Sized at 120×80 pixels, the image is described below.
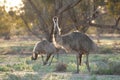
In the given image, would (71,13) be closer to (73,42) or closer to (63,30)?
(63,30)

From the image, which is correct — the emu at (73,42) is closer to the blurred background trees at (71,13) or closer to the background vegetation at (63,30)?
the background vegetation at (63,30)

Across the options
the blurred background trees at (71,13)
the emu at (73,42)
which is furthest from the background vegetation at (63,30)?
the emu at (73,42)

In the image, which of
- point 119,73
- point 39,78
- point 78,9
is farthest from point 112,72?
point 78,9

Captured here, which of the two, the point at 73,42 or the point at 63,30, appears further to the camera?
the point at 63,30

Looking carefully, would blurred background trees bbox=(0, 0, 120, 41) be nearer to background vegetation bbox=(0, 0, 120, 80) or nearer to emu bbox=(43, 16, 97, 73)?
background vegetation bbox=(0, 0, 120, 80)

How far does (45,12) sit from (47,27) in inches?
88.1

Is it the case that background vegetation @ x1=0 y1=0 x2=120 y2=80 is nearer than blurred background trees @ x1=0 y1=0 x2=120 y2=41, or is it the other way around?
background vegetation @ x1=0 y1=0 x2=120 y2=80

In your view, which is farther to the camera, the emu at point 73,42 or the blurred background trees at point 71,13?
the blurred background trees at point 71,13

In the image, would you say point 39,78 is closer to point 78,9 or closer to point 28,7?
point 78,9

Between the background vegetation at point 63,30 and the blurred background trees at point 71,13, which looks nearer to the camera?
the background vegetation at point 63,30

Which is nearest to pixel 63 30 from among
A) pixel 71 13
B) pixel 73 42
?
pixel 71 13

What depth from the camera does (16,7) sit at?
45688 millimetres

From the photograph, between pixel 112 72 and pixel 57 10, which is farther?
pixel 57 10

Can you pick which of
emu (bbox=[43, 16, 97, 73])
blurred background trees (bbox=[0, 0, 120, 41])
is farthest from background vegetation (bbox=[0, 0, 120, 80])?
emu (bbox=[43, 16, 97, 73])
